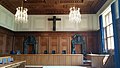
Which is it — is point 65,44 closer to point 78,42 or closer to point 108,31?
point 78,42

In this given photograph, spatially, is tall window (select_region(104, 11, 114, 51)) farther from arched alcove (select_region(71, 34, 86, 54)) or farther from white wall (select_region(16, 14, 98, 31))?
arched alcove (select_region(71, 34, 86, 54))

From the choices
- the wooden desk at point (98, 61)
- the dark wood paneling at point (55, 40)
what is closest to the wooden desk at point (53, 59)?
the wooden desk at point (98, 61)

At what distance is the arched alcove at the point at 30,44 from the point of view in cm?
1064

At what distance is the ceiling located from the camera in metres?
8.55

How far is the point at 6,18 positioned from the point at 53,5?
11.3 ft

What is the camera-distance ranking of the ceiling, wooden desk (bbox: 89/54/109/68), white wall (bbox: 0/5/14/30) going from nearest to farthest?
wooden desk (bbox: 89/54/109/68) → the ceiling → white wall (bbox: 0/5/14/30)

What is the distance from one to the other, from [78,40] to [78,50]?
78 cm

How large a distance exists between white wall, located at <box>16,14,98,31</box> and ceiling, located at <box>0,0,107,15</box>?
452 millimetres

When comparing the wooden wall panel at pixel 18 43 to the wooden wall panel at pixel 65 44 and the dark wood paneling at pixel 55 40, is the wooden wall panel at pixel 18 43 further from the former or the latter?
the wooden wall panel at pixel 65 44

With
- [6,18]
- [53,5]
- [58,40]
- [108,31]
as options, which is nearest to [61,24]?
[58,40]

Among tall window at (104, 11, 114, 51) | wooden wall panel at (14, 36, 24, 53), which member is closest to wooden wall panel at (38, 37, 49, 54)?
wooden wall panel at (14, 36, 24, 53)

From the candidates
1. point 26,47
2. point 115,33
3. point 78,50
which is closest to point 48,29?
point 26,47

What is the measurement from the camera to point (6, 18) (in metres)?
9.58

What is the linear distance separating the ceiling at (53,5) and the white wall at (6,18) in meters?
0.31
